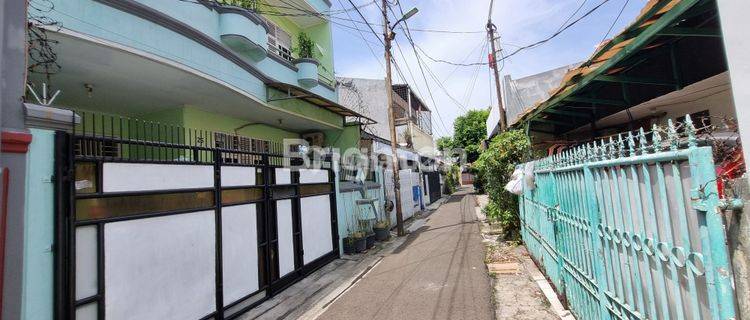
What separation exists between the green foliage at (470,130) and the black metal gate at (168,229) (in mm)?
27683

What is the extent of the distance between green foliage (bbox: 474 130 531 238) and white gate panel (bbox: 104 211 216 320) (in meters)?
6.74

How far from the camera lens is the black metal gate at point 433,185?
2453cm

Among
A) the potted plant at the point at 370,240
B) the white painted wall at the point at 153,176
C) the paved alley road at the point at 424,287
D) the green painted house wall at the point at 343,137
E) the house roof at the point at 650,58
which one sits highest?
the green painted house wall at the point at 343,137

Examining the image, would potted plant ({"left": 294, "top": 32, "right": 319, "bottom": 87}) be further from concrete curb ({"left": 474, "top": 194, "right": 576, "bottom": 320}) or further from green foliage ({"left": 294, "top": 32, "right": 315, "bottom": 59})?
concrete curb ({"left": 474, "top": 194, "right": 576, "bottom": 320})

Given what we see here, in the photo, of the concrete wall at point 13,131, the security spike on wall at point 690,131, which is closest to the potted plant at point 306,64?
the concrete wall at point 13,131

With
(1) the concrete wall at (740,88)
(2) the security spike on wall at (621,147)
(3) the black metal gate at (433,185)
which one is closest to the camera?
(1) the concrete wall at (740,88)

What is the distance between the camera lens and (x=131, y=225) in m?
3.97

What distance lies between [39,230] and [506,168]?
28.1ft

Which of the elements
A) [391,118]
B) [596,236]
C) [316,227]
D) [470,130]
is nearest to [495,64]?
[391,118]

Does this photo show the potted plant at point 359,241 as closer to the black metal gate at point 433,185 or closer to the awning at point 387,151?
the awning at point 387,151

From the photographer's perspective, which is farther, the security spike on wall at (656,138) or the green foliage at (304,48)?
the green foliage at (304,48)

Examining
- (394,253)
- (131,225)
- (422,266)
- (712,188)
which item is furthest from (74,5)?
(394,253)

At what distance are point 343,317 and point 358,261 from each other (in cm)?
341

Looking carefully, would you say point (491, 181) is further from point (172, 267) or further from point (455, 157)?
point (455, 157)
